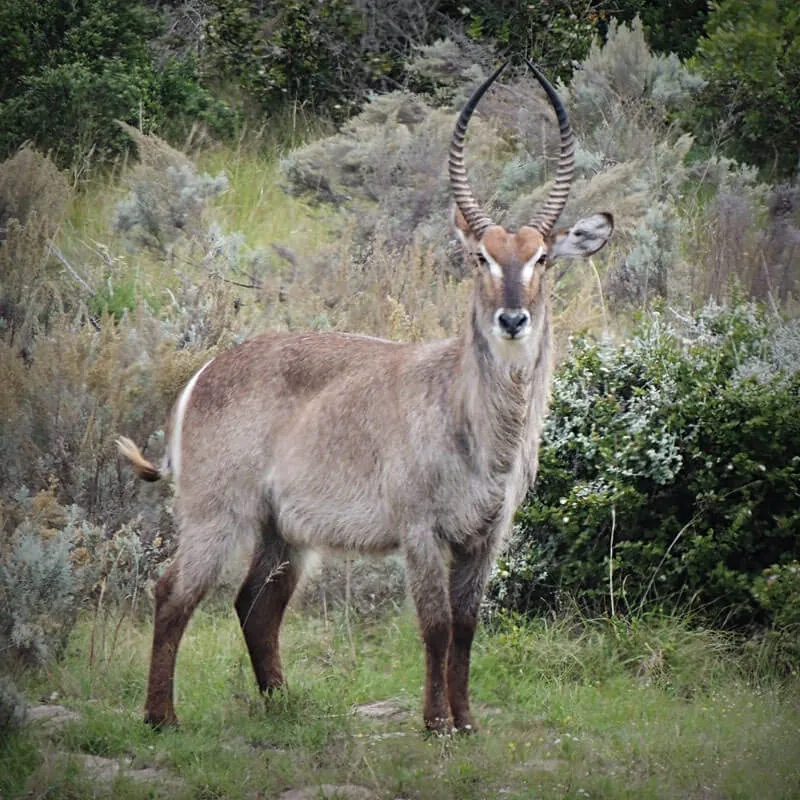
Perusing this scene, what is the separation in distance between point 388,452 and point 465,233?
0.91 metres

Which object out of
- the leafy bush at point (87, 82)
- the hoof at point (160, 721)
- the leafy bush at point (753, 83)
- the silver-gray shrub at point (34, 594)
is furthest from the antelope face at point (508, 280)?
the leafy bush at point (87, 82)

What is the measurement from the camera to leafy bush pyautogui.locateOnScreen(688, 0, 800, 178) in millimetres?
11711

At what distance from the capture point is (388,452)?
552cm

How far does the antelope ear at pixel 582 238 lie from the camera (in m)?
5.47

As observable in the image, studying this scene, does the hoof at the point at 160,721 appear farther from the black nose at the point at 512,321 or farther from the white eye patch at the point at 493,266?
the white eye patch at the point at 493,266

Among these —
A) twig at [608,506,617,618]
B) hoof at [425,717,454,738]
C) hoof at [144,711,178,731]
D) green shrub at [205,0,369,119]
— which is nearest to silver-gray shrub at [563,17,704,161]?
green shrub at [205,0,369,119]

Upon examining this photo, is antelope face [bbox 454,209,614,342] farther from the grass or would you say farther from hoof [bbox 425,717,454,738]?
the grass

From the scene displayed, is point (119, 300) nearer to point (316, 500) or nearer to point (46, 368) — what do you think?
point (46, 368)

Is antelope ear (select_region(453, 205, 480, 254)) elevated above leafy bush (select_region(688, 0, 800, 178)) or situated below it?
below

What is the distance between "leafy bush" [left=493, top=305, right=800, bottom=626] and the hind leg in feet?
4.05

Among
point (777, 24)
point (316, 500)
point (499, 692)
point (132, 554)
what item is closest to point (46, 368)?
point (132, 554)

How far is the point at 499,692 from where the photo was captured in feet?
20.2

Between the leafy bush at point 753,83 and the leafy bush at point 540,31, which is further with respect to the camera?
the leafy bush at point 540,31

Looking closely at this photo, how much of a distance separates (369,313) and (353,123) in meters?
3.67
